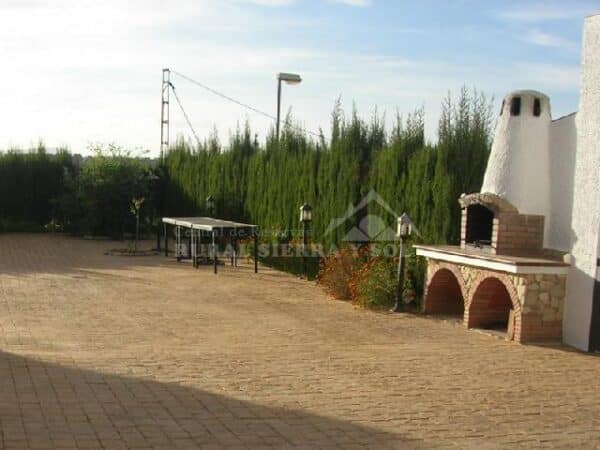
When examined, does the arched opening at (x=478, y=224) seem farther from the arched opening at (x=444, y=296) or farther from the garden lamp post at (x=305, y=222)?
the garden lamp post at (x=305, y=222)

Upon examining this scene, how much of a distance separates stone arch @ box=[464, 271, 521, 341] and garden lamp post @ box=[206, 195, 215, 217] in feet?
33.1

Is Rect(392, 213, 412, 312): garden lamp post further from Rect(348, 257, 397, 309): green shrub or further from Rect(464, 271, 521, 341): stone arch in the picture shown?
Rect(464, 271, 521, 341): stone arch

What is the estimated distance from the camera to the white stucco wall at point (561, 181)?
29.7ft

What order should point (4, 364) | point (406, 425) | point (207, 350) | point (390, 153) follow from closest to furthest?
point (406, 425)
point (4, 364)
point (207, 350)
point (390, 153)

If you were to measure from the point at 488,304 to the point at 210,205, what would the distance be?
403 inches

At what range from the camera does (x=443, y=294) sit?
35.7 ft

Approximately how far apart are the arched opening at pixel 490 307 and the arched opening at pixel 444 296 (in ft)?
2.83

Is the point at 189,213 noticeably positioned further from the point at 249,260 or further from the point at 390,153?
the point at 390,153

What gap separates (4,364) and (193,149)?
15.4 metres

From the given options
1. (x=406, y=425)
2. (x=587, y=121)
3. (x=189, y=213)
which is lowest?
(x=406, y=425)

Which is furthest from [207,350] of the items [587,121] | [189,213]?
[189,213]

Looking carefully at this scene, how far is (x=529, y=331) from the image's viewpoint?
8.77m

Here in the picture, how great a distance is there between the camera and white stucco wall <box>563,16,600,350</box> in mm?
8477

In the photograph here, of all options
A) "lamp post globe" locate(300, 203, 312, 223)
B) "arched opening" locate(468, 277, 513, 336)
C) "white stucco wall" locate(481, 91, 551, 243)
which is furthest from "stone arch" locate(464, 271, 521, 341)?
"lamp post globe" locate(300, 203, 312, 223)
